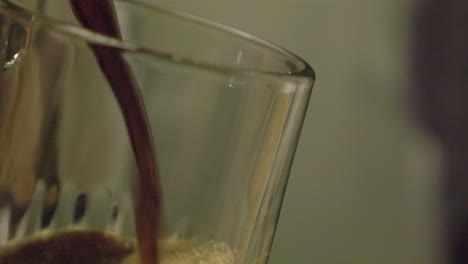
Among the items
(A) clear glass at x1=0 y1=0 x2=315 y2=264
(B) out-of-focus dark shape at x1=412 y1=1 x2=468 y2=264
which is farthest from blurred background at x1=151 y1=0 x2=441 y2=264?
(A) clear glass at x1=0 y1=0 x2=315 y2=264

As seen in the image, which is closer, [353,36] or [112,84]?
[112,84]

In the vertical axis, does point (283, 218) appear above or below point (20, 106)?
below

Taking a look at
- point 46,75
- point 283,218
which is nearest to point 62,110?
point 46,75

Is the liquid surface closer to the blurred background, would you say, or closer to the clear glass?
the clear glass

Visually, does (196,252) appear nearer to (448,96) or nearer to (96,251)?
(96,251)

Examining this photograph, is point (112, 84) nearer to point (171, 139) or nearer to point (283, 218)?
point (171, 139)
